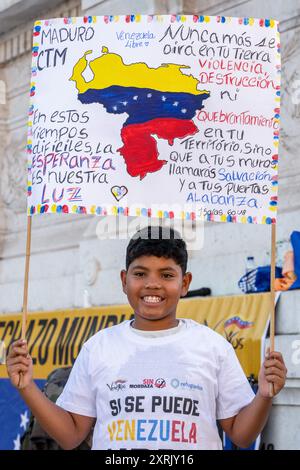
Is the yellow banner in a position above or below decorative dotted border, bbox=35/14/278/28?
below

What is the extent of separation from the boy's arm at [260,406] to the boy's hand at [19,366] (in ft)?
2.47

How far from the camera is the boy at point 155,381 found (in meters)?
3.87

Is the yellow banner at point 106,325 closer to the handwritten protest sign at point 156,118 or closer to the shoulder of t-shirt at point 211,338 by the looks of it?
the handwritten protest sign at point 156,118

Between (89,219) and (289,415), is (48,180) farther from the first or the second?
(89,219)

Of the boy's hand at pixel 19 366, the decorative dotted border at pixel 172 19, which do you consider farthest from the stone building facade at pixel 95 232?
the boy's hand at pixel 19 366

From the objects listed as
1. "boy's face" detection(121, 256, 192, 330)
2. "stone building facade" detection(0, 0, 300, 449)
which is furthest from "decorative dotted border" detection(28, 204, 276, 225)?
"stone building facade" detection(0, 0, 300, 449)

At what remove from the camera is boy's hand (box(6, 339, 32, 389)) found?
157 inches

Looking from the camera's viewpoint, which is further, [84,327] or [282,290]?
[84,327]

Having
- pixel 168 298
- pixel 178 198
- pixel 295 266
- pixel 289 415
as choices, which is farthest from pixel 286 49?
pixel 168 298

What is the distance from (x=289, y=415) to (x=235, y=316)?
33.8 inches

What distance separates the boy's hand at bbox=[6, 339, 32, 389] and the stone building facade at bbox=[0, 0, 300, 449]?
3.83m

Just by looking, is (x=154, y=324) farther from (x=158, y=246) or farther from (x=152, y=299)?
(x=158, y=246)

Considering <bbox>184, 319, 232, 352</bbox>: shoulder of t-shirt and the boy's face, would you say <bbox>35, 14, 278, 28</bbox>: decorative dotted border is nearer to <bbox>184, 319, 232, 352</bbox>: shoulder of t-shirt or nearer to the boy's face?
the boy's face
